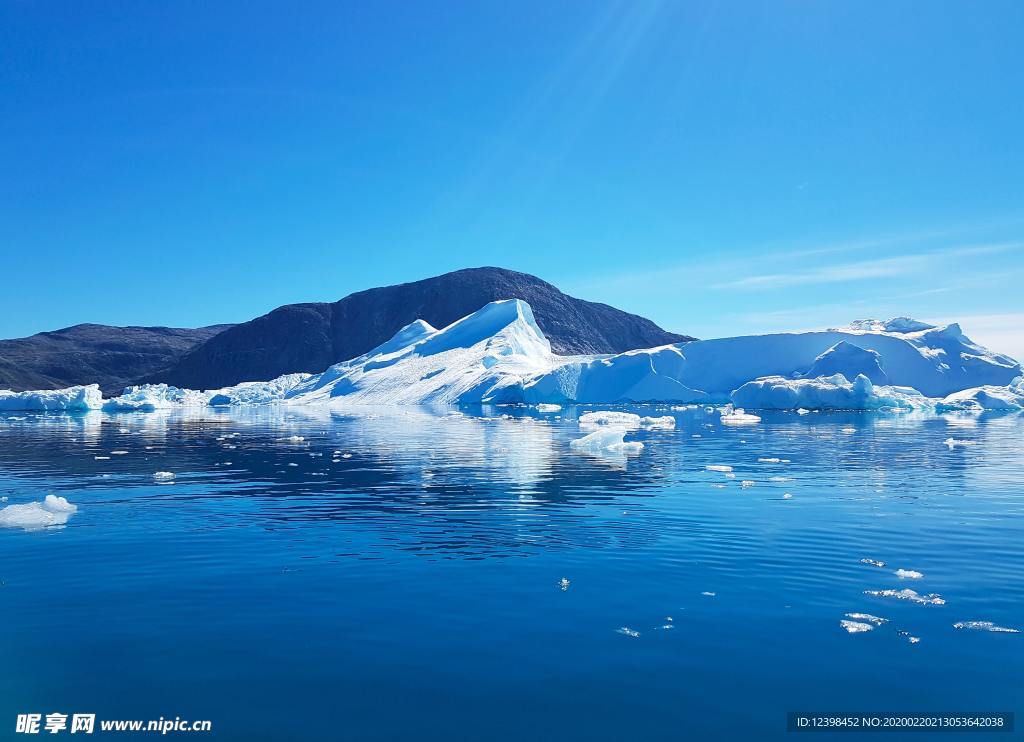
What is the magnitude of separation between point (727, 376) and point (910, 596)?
63172 millimetres

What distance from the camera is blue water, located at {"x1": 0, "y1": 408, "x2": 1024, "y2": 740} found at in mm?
6055

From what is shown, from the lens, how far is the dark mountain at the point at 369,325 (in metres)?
176

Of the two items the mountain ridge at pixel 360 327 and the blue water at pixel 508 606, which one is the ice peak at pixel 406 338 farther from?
the blue water at pixel 508 606

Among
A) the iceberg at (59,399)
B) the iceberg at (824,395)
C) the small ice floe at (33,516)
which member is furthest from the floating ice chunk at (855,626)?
the iceberg at (59,399)

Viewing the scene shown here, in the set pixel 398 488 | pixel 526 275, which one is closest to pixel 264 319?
pixel 526 275

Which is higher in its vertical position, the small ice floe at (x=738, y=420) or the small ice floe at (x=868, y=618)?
the small ice floe at (x=738, y=420)

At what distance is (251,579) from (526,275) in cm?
17943

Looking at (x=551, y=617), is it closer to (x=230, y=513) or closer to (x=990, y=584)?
(x=990, y=584)

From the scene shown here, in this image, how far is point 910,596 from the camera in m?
8.81

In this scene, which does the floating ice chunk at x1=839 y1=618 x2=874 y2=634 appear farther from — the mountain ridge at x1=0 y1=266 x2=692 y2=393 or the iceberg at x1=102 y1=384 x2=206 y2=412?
the mountain ridge at x1=0 y1=266 x2=692 y2=393

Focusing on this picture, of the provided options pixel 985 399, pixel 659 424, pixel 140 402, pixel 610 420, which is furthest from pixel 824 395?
pixel 140 402

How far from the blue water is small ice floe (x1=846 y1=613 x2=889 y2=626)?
0.12 m

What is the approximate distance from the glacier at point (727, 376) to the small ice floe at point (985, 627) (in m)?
34.3

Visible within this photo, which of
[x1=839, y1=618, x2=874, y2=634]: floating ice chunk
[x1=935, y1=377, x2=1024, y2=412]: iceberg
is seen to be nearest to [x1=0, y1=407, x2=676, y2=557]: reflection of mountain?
[x1=839, y1=618, x2=874, y2=634]: floating ice chunk
